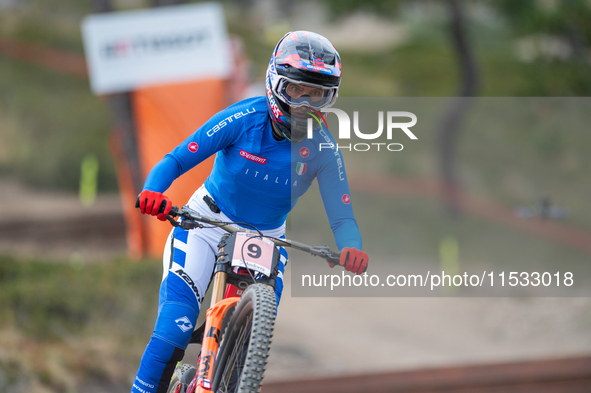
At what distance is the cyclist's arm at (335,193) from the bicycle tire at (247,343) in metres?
0.65

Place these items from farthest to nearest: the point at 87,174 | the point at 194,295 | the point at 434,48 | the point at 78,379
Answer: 1. the point at 434,48
2. the point at 87,174
3. the point at 78,379
4. the point at 194,295

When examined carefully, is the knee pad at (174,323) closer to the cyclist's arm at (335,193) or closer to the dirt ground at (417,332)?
the cyclist's arm at (335,193)

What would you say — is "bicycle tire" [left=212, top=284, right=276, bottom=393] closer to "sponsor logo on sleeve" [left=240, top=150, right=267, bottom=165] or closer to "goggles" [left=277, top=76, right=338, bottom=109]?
"sponsor logo on sleeve" [left=240, top=150, right=267, bottom=165]

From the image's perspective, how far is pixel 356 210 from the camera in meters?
11.5

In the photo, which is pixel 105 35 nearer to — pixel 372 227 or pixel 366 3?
pixel 372 227

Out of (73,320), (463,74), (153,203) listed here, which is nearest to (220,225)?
(153,203)

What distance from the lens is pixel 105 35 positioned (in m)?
8.46

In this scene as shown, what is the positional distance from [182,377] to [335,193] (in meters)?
1.46

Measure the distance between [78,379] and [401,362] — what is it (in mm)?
4228

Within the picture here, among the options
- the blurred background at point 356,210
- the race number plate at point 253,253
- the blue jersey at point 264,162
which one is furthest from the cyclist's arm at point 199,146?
the blurred background at point 356,210

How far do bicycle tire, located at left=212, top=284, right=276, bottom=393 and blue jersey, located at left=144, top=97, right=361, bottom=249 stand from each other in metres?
0.66

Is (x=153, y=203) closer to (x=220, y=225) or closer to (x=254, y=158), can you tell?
(x=220, y=225)

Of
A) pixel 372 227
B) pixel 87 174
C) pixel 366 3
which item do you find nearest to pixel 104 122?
pixel 87 174

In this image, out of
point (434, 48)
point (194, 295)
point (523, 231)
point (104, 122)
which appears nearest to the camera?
point (194, 295)
